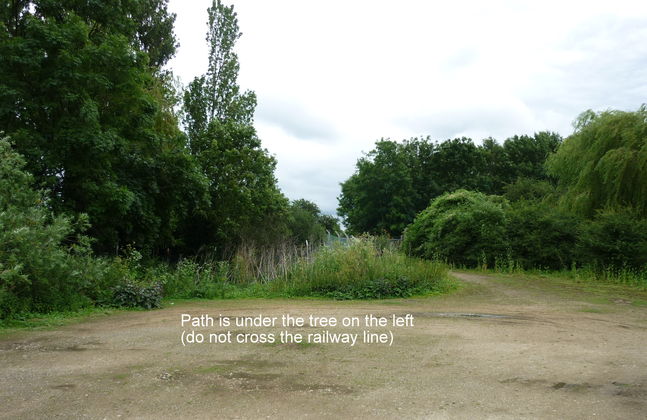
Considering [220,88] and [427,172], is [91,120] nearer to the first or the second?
[220,88]

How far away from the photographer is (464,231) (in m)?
20.2

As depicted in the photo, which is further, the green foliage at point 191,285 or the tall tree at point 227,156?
the tall tree at point 227,156

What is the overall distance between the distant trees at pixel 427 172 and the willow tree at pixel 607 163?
24.3 m

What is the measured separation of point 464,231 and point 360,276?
900 centimetres

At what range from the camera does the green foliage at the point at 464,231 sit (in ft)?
63.4

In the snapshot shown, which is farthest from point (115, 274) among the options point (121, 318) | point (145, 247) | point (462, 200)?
point (462, 200)

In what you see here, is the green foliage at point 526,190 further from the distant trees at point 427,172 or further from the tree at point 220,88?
the tree at point 220,88

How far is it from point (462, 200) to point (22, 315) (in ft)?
60.0

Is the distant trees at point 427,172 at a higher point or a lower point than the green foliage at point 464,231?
higher

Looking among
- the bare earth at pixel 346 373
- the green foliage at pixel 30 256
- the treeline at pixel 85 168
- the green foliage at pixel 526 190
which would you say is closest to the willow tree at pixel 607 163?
the bare earth at pixel 346 373

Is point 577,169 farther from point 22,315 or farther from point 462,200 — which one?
point 22,315

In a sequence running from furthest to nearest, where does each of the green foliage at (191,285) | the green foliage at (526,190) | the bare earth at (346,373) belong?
the green foliage at (526,190) < the green foliage at (191,285) < the bare earth at (346,373)

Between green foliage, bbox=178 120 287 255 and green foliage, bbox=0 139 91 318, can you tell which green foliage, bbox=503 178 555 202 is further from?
green foliage, bbox=0 139 91 318

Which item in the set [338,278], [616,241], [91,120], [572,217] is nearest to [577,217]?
[572,217]
